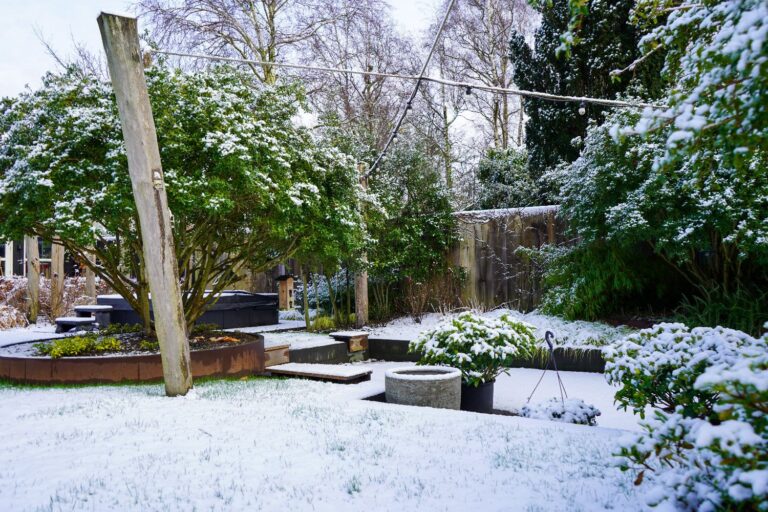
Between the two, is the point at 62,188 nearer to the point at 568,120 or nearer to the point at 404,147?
the point at 404,147

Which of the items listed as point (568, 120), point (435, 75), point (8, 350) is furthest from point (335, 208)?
point (435, 75)

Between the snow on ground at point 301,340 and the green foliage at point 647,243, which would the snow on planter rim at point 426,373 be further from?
the green foliage at point 647,243

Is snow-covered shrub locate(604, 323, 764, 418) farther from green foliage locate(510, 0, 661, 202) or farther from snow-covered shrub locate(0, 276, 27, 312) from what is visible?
snow-covered shrub locate(0, 276, 27, 312)

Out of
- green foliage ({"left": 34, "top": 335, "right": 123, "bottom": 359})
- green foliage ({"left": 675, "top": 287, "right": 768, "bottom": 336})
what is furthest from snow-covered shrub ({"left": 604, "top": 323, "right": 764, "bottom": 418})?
green foliage ({"left": 34, "top": 335, "right": 123, "bottom": 359})

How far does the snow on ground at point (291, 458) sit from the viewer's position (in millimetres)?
2334

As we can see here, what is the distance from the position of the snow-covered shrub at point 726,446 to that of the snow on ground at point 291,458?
23.2 inches

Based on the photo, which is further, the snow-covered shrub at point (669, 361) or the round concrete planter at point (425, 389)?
the round concrete planter at point (425, 389)

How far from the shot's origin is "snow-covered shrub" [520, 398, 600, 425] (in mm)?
4141

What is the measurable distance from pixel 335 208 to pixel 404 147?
4.60m

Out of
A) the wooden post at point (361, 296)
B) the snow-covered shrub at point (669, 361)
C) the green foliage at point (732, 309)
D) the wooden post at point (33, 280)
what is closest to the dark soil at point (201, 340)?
the wooden post at point (361, 296)

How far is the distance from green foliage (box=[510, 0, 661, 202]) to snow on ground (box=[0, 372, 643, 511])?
22.9ft

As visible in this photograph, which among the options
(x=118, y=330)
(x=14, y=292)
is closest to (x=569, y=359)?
(x=118, y=330)

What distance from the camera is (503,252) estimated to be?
9.13 m

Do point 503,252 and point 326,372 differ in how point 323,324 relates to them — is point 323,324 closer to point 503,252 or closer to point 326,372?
point 503,252
